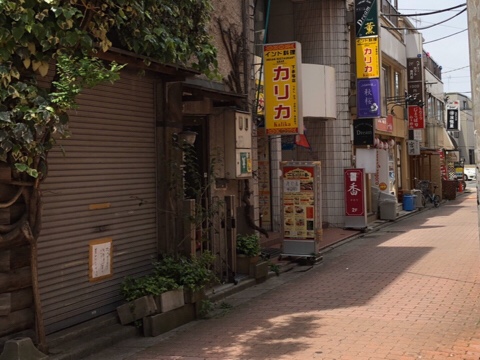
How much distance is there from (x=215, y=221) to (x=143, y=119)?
2.37 metres

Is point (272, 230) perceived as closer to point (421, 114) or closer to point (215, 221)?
point (215, 221)

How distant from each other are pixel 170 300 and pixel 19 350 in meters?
2.43

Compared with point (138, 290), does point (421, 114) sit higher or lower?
higher

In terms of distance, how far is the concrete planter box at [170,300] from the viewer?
25.1ft

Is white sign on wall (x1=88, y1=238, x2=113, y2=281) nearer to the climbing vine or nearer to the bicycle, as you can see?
the climbing vine

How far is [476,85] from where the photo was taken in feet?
18.9

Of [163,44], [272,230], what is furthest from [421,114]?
[163,44]

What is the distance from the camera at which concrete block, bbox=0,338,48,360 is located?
5703mm

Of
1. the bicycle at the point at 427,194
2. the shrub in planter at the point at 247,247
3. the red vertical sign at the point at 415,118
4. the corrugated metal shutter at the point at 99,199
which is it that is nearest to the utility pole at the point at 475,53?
the corrugated metal shutter at the point at 99,199

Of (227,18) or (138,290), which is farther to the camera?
(227,18)

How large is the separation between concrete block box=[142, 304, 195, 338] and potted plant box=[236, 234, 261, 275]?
8.87 feet

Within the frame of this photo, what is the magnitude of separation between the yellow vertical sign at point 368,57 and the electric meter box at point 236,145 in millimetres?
10211

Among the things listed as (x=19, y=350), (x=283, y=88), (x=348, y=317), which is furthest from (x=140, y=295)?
(x=283, y=88)

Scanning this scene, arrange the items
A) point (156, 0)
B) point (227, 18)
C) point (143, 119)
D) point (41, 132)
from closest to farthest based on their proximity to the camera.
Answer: point (41, 132) → point (156, 0) → point (143, 119) → point (227, 18)
